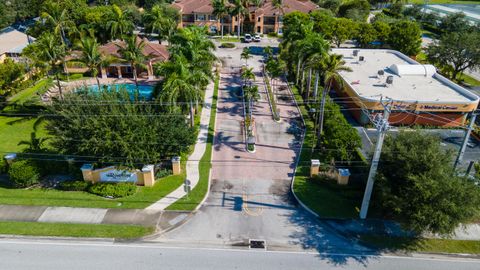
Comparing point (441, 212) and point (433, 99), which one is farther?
point (433, 99)

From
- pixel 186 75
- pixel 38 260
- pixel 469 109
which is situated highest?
pixel 186 75

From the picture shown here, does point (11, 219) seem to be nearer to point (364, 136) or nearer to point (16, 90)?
point (16, 90)

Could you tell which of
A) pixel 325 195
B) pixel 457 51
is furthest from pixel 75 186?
pixel 457 51

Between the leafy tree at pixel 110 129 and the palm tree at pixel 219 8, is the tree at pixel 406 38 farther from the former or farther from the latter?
the leafy tree at pixel 110 129

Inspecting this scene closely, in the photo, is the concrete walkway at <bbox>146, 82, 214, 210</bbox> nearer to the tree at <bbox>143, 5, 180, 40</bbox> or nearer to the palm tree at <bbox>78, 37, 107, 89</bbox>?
the tree at <bbox>143, 5, 180, 40</bbox>

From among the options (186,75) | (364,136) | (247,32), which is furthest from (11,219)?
(247,32)
